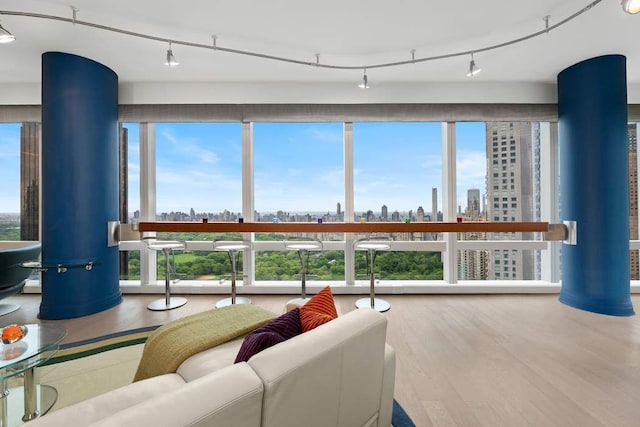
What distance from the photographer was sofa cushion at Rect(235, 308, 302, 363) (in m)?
1.17

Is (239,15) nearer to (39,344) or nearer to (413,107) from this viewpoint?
(413,107)

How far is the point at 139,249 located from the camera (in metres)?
4.29

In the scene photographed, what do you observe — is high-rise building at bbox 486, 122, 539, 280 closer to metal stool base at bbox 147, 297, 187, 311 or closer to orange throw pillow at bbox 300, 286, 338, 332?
orange throw pillow at bbox 300, 286, 338, 332

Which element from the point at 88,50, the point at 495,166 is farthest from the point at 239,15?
the point at 495,166

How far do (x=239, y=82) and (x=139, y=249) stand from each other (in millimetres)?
2804

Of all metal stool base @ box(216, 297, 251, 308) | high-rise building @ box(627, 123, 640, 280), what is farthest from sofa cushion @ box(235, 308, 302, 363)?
high-rise building @ box(627, 123, 640, 280)

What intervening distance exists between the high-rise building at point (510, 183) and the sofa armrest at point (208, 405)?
4380 millimetres

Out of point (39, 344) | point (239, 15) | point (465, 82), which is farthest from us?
point (465, 82)

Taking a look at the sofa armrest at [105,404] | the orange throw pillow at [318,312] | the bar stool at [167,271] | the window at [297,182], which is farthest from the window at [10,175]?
the orange throw pillow at [318,312]

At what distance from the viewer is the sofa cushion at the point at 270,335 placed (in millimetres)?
1166

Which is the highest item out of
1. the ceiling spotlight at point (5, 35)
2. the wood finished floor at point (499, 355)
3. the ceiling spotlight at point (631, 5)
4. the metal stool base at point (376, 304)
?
the ceiling spotlight at point (5, 35)

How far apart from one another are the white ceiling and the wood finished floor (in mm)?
2985

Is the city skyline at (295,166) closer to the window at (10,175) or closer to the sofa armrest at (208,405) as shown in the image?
the window at (10,175)

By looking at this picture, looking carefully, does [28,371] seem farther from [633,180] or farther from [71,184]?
[633,180]
